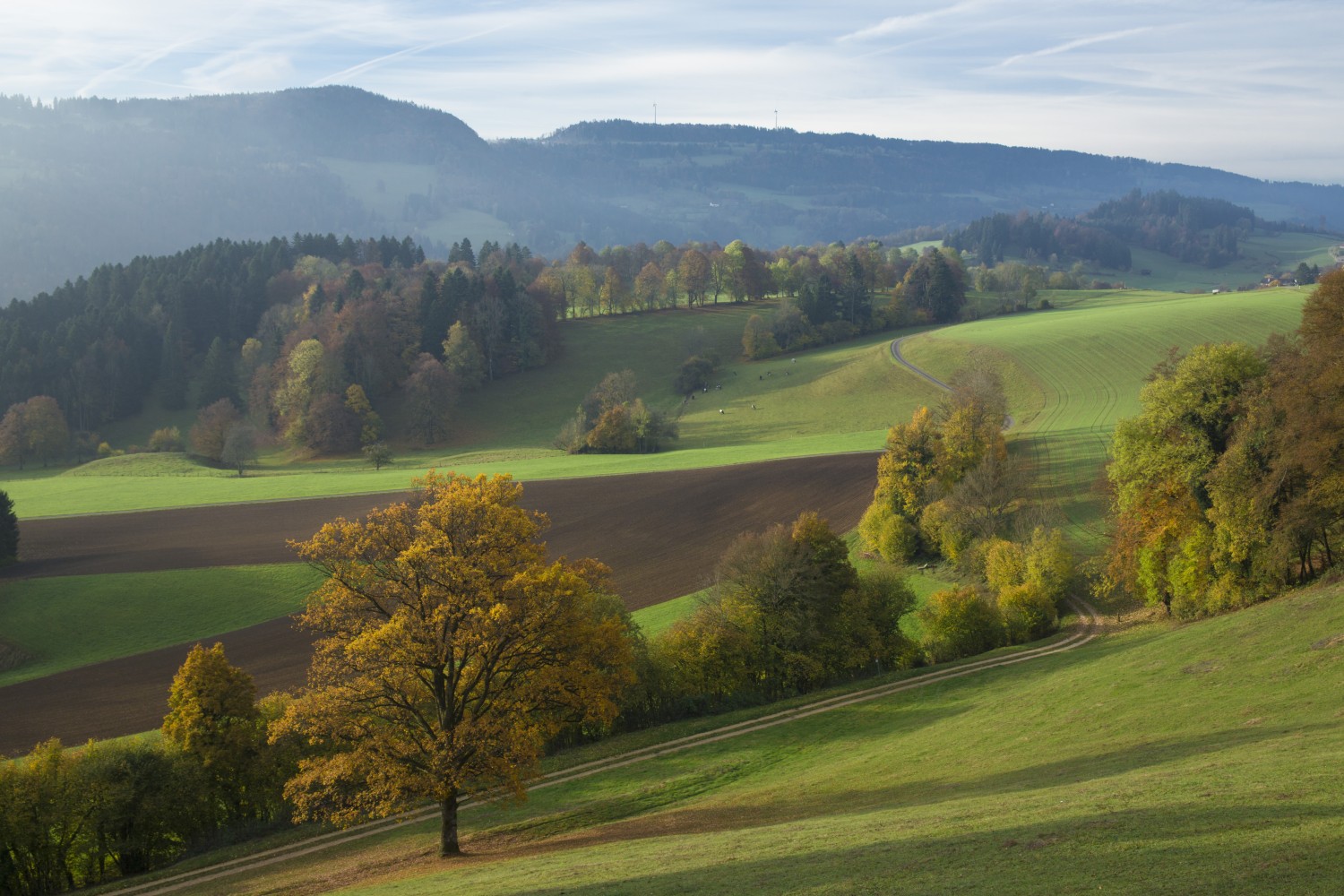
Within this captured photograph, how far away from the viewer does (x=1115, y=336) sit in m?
107

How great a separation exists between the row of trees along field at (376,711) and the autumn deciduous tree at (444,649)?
0.17 feet

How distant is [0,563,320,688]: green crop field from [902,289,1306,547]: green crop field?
1908 inches

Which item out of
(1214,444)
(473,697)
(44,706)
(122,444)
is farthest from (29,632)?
(122,444)

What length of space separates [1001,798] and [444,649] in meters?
13.8

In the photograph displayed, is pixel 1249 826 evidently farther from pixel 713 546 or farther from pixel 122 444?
pixel 122 444

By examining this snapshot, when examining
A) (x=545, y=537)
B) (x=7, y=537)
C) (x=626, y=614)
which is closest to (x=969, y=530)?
(x=626, y=614)

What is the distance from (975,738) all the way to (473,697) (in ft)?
48.2

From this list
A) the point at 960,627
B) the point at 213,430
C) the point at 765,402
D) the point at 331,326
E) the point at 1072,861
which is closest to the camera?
the point at 1072,861

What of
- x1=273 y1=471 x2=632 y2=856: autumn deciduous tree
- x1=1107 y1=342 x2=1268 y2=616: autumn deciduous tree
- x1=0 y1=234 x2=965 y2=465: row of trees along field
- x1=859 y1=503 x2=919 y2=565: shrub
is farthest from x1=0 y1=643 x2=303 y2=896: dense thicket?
x1=0 y1=234 x2=965 y2=465: row of trees along field

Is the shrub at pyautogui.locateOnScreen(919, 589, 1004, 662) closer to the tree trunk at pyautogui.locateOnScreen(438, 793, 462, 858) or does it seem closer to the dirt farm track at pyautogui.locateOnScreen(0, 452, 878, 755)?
the dirt farm track at pyautogui.locateOnScreen(0, 452, 878, 755)

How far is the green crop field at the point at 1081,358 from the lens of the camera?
217 ft

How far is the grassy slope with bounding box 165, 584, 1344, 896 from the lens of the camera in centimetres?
1374

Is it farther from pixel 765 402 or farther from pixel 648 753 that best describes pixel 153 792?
pixel 765 402

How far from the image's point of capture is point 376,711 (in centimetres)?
2534
